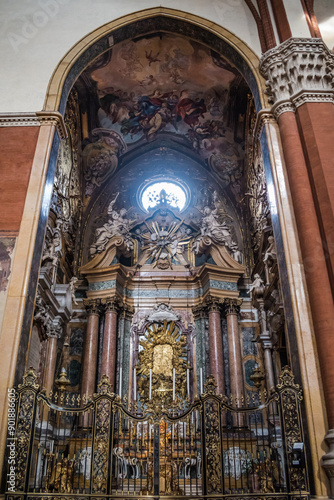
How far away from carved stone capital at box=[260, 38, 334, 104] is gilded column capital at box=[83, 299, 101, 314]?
777 cm

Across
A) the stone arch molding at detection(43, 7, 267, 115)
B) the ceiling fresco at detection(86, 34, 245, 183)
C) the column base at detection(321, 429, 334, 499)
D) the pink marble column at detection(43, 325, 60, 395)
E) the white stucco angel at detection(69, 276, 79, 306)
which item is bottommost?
the column base at detection(321, 429, 334, 499)

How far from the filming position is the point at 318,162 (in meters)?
8.34

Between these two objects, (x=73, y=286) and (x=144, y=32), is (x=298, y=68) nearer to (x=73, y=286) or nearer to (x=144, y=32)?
(x=144, y=32)

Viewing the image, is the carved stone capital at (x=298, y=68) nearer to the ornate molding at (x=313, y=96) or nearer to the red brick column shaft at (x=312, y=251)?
the ornate molding at (x=313, y=96)

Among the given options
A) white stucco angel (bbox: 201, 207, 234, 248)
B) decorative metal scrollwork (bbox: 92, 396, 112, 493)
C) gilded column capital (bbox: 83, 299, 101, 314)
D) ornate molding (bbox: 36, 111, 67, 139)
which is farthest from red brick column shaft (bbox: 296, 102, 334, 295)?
gilded column capital (bbox: 83, 299, 101, 314)

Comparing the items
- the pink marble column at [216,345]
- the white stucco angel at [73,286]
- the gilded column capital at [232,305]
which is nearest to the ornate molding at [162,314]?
the pink marble column at [216,345]

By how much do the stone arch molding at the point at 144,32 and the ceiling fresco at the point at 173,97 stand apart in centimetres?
131

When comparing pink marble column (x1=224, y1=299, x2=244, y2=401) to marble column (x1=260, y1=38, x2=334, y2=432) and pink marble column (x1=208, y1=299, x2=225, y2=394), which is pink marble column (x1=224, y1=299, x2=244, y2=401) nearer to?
pink marble column (x1=208, y1=299, x2=225, y2=394)

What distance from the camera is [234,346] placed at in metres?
13.2

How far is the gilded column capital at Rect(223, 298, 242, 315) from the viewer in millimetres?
13734

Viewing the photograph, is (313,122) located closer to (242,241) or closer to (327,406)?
(327,406)

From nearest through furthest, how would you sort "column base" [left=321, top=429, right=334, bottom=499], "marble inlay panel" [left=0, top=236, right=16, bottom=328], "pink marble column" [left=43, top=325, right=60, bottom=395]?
"column base" [left=321, top=429, right=334, bottom=499]
"marble inlay panel" [left=0, top=236, right=16, bottom=328]
"pink marble column" [left=43, top=325, right=60, bottom=395]

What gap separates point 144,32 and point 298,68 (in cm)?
486

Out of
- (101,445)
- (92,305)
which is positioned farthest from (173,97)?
(101,445)
